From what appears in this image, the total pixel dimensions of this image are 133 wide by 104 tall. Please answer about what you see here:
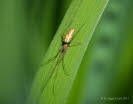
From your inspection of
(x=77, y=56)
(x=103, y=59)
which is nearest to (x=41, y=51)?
(x=103, y=59)

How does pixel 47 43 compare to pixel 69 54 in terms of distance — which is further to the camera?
pixel 47 43

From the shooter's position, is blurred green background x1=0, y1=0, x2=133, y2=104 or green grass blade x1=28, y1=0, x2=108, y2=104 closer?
green grass blade x1=28, y1=0, x2=108, y2=104

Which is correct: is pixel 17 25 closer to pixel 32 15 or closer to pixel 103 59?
pixel 32 15

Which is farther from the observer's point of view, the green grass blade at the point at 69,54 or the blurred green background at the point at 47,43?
the blurred green background at the point at 47,43
